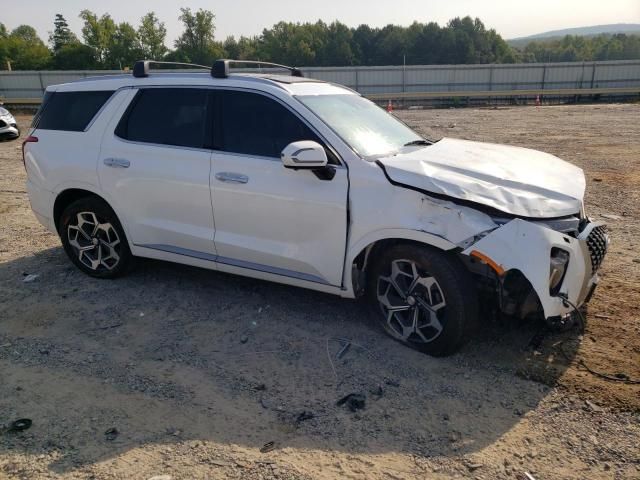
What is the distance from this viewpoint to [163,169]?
4.58 meters

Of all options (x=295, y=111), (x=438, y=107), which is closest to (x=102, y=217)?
(x=295, y=111)

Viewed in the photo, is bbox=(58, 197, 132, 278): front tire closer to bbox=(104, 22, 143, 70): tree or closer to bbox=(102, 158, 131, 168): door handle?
bbox=(102, 158, 131, 168): door handle

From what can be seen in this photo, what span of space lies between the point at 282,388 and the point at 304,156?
62.9 inches

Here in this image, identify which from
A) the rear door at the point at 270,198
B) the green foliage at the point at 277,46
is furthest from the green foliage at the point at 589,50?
the rear door at the point at 270,198

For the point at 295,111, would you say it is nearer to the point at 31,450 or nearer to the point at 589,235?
the point at 589,235

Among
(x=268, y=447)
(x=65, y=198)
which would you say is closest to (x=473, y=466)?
(x=268, y=447)

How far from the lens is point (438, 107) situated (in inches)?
1259

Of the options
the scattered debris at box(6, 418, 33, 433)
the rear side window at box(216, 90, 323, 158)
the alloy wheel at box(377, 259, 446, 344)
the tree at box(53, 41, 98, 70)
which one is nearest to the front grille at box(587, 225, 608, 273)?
the alloy wheel at box(377, 259, 446, 344)

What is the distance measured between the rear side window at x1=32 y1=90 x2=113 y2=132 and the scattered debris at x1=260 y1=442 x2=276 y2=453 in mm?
3645

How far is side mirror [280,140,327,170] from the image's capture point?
3.69 m

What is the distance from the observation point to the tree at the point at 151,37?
261ft

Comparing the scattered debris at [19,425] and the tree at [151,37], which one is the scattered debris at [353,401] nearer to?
the scattered debris at [19,425]

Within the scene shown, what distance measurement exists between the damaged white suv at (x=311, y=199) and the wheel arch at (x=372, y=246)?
1 cm

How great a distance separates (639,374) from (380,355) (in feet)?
5.73
